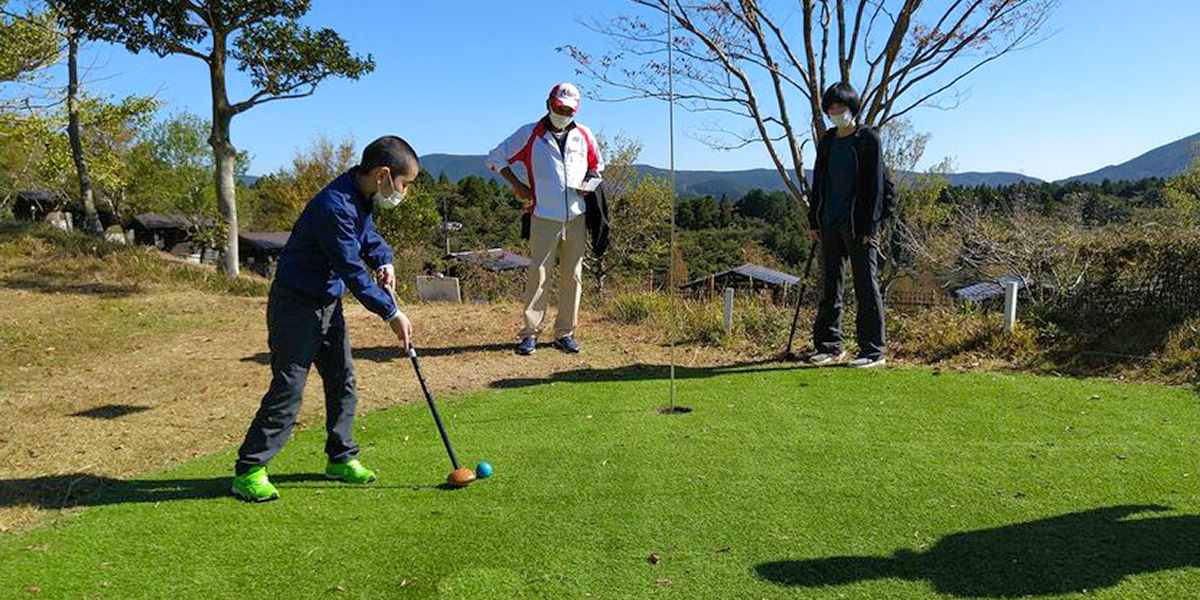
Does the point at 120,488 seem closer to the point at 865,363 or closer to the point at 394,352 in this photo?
the point at 394,352

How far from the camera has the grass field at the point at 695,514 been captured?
2445 millimetres

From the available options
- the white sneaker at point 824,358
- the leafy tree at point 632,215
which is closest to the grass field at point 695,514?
the white sneaker at point 824,358

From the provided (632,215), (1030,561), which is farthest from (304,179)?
(1030,561)

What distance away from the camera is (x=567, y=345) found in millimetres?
6211

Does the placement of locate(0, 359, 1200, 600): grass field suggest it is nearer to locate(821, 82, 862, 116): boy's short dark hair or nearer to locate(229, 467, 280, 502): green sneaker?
locate(229, 467, 280, 502): green sneaker

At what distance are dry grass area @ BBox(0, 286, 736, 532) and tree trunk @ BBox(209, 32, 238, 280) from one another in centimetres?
158

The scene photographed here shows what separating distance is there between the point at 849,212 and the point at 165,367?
200 inches

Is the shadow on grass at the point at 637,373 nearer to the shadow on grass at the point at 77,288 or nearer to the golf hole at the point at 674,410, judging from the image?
the golf hole at the point at 674,410

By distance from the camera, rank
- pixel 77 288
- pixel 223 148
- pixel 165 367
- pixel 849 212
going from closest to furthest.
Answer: pixel 849 212 → pixel 165 367 → pixel 77 288 → pixel 223 148

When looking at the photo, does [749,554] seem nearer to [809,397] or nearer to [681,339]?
[809,397]

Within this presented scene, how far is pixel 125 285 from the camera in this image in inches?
360

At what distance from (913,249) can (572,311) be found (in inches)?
861

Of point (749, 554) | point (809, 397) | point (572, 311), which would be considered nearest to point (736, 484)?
point (749, 554)

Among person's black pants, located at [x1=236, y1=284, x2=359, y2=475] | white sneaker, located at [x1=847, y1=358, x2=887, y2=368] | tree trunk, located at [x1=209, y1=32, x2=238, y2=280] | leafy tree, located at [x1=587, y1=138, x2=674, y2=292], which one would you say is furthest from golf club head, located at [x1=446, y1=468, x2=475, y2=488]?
leafy tree, located at [x1=587, y1=138, x2=674, y2=292]
